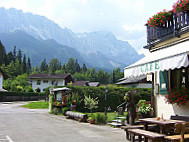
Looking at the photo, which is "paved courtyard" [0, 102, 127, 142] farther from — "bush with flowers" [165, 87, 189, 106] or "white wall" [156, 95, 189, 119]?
"bush with flowers" [165, 87, 189, 106]

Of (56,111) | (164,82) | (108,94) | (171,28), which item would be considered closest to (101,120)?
(164,82)

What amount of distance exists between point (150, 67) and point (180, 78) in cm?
232

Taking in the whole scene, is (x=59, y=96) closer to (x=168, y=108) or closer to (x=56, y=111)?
(x=56, y=111)

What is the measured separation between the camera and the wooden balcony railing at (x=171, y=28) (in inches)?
391

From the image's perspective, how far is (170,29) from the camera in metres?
10.9

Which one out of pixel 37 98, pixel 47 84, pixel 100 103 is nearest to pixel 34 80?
pixel 47 84

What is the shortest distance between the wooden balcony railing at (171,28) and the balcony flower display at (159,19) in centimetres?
20

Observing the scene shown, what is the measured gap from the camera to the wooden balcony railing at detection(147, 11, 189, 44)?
32.6ft

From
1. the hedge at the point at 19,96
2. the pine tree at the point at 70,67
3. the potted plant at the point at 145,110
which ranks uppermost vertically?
the pine tree at the point at 70,67

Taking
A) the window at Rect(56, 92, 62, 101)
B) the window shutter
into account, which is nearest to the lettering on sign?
the window shutter

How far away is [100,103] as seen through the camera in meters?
23.9

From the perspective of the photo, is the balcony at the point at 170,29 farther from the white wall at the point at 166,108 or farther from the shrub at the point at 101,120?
the shrub at the point at 101,120

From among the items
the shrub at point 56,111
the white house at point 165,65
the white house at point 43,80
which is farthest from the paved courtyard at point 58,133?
the white house at point 43,80

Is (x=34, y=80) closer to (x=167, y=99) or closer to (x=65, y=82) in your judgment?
(x=65, y=82)
